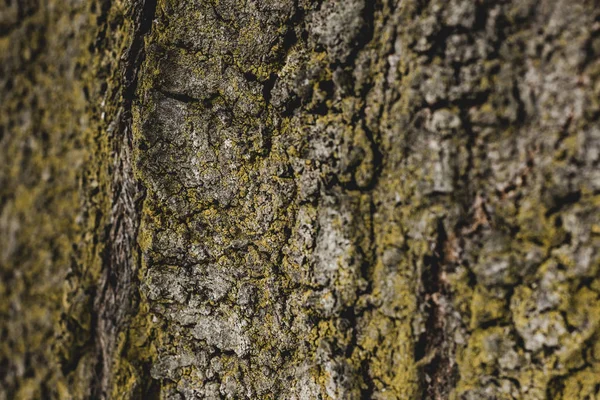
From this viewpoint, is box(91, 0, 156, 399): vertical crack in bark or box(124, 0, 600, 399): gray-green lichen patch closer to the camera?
box(124, 0, 600, 399): gray-green lichen patch

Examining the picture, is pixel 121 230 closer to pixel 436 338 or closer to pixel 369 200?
pixel 369 200

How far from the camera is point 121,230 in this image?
1.09 m

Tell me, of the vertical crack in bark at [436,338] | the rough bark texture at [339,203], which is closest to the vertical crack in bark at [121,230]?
the rough bark texture at [339,203]

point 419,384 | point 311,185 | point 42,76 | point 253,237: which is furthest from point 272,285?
point 42,76

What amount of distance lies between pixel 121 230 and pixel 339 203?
538mm

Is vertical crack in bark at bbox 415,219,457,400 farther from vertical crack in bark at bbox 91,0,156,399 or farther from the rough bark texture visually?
vertical crack in bark at bbox 91,0,156,399

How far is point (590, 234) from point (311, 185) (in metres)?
0.44

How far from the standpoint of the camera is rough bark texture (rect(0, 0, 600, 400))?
0.69m

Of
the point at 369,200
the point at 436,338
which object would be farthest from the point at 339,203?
the point at 436,338

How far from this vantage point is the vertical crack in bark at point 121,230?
1027 millimetres

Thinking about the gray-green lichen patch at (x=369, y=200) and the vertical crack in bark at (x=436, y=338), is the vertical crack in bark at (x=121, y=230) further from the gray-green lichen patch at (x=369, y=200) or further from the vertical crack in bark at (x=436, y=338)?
the vertical crack in bark at (x=436, y=338)

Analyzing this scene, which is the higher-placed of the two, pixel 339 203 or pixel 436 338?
pixel 339 203

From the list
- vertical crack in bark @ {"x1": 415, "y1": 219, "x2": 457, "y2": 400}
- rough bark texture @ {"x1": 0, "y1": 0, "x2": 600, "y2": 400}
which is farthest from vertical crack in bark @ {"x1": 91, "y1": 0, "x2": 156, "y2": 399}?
vertical crack in bark @ {"x1": 415, "y1": 219, "x2": 457, "y2": 400}

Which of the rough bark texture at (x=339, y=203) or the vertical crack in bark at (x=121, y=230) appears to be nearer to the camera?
the rough bark texture at (x=339, y=203)
